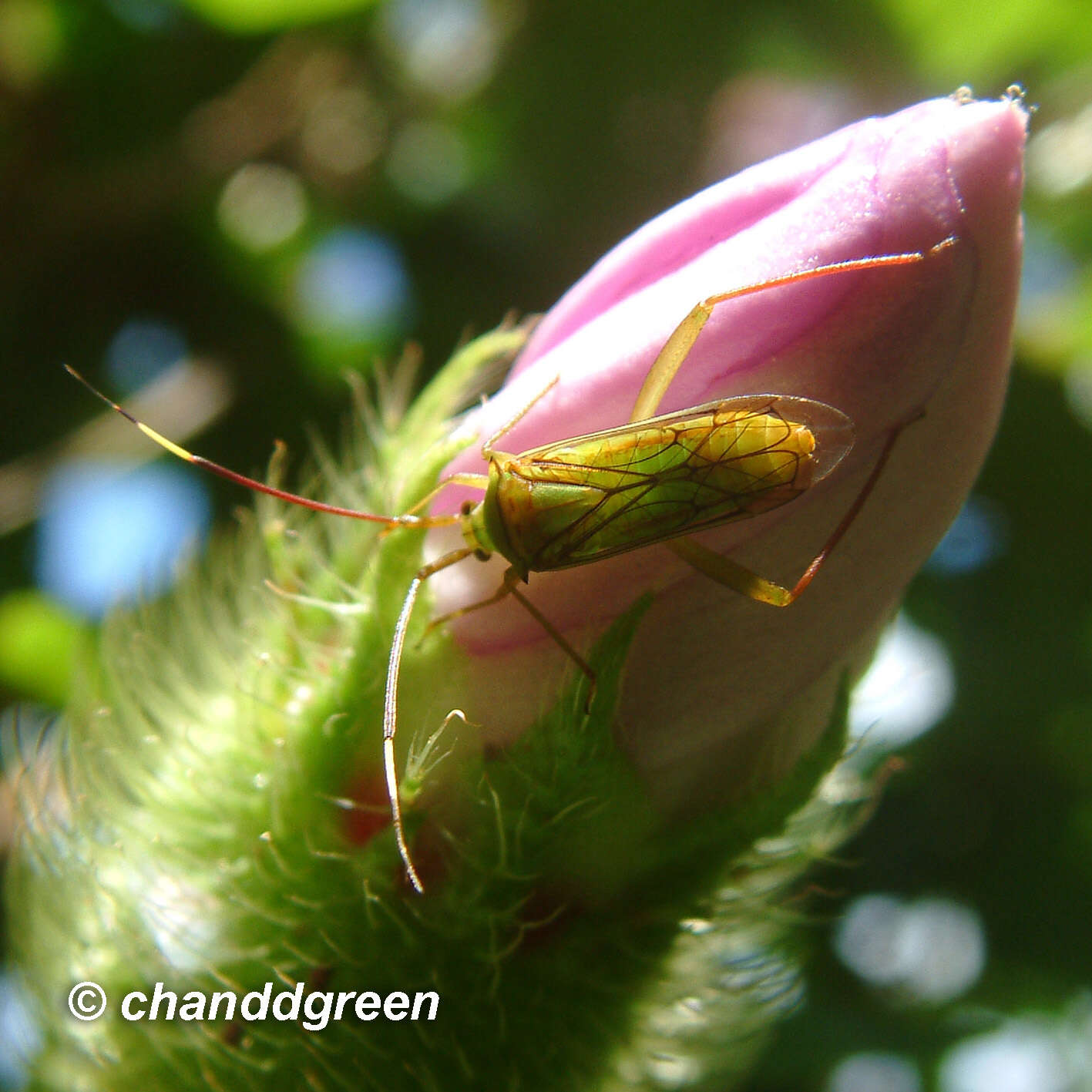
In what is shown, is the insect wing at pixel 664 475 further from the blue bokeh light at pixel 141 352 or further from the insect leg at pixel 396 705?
the blue bokeh light at pixel 141 352

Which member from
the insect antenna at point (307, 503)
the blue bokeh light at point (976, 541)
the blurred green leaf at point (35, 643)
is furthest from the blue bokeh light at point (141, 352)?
the blue bokeh light at point (976, 541)

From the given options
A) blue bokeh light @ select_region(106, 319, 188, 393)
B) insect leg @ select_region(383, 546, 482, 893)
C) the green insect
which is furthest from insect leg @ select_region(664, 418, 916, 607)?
blue bokeh light @ select_region(106, 319, 188, 393)

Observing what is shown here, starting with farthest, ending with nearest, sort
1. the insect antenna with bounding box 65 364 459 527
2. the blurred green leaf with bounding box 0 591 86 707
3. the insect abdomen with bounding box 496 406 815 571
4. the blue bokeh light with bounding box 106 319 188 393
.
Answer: the blue bokeh light with bounding box 106 319 188 393
the blurred green leaf with bounding box 0 591 86 707
the insect antenna with bounding box 65 364 459 527
the insect abdomen with bounding box 496 406 815 571

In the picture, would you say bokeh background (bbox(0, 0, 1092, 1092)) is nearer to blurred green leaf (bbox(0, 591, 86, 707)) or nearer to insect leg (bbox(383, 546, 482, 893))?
blurred green leaf (bbox(0, 591, 86, 707))

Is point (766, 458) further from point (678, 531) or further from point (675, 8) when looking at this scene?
point (675, 8)

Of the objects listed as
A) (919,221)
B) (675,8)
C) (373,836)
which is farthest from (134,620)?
(675,8)

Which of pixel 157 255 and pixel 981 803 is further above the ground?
pixel 157 255

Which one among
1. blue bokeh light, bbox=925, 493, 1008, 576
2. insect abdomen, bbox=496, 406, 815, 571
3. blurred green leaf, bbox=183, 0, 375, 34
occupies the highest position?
blurred green leaf, bbox=183, 0, 375, 34
